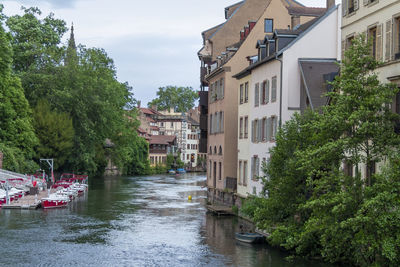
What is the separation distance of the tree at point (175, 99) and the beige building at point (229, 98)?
114497 millimetres

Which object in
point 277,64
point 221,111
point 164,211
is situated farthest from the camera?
point 221,111

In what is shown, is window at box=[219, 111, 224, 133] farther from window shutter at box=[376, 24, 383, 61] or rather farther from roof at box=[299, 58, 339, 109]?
window shutter at box=[376, 24, 383, 61]

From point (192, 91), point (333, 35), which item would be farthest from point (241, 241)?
point (192, 91)

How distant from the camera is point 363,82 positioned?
20.0 m

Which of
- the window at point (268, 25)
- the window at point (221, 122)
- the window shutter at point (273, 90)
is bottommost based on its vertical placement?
Result: the window at point (221, 122)

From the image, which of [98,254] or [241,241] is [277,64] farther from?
[98,254]

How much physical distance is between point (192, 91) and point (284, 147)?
473ft

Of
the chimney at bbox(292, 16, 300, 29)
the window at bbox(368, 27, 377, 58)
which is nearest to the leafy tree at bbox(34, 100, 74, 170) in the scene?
the chimney at bbox(292, 16, 300, 29)

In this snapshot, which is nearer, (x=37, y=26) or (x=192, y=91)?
(x=37, y=26)

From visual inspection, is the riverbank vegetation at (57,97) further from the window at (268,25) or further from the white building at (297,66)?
the white building at (297,66)

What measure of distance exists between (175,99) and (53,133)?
103m

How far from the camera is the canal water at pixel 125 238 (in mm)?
25766

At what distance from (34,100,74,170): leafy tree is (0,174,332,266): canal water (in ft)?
56.3

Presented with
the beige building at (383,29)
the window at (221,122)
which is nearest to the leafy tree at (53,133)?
Result: the window at (221,122)
